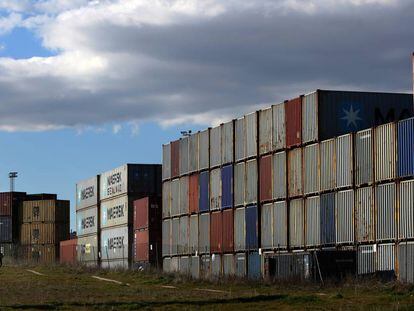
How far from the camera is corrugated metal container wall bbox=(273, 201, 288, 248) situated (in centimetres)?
4859

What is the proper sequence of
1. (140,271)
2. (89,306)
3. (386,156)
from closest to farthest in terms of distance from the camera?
1. (89,306)
2. (386,156)
3. (140,271)

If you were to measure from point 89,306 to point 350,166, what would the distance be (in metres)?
15.9

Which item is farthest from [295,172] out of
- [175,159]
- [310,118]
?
[175,159]

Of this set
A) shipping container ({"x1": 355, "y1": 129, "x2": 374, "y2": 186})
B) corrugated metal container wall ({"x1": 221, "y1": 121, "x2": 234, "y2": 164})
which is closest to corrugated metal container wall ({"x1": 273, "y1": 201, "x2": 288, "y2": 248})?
corrugated metal container wall ({"x1": 221, "y1": 121, "x2": 234, "y2": 164})

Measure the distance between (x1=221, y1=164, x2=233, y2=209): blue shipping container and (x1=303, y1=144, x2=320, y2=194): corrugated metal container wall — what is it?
360 inches

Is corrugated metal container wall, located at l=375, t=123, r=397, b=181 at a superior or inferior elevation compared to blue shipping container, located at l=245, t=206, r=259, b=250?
superior

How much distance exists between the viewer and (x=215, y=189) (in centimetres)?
5709

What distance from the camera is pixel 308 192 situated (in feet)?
152

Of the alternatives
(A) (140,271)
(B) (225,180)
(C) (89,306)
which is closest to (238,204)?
(B) (225,180)

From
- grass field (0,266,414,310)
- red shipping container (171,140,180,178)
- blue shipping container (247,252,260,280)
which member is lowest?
grass field (0,266,414,310)

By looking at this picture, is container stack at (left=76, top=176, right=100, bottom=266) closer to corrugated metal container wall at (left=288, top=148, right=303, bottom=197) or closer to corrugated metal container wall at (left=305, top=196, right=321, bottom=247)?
corrugated metal container wall at (left=288, top=148, right=303, bottom=197)

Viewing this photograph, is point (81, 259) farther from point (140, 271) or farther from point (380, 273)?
point (380, 273)

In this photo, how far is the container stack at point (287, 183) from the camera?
136 ft

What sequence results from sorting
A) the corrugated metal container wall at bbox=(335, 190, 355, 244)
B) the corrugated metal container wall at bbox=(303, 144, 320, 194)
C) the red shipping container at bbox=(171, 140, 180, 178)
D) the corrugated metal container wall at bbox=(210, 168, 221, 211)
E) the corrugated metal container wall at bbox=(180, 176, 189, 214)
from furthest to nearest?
1. the red shipping container at bbox=(171, 140, 180, 178)
2. the corrugated metal container wall at bbox=(180, 176, 189, 214)
3. the corrugated metal container wall at bbox=(210, 168, 221, 211)
4. the corrugated metal container wall at bbox=(303, 144, 320, 194)
5. the corrugated metal container wall at bbox=(335, 190, 355, 244)
